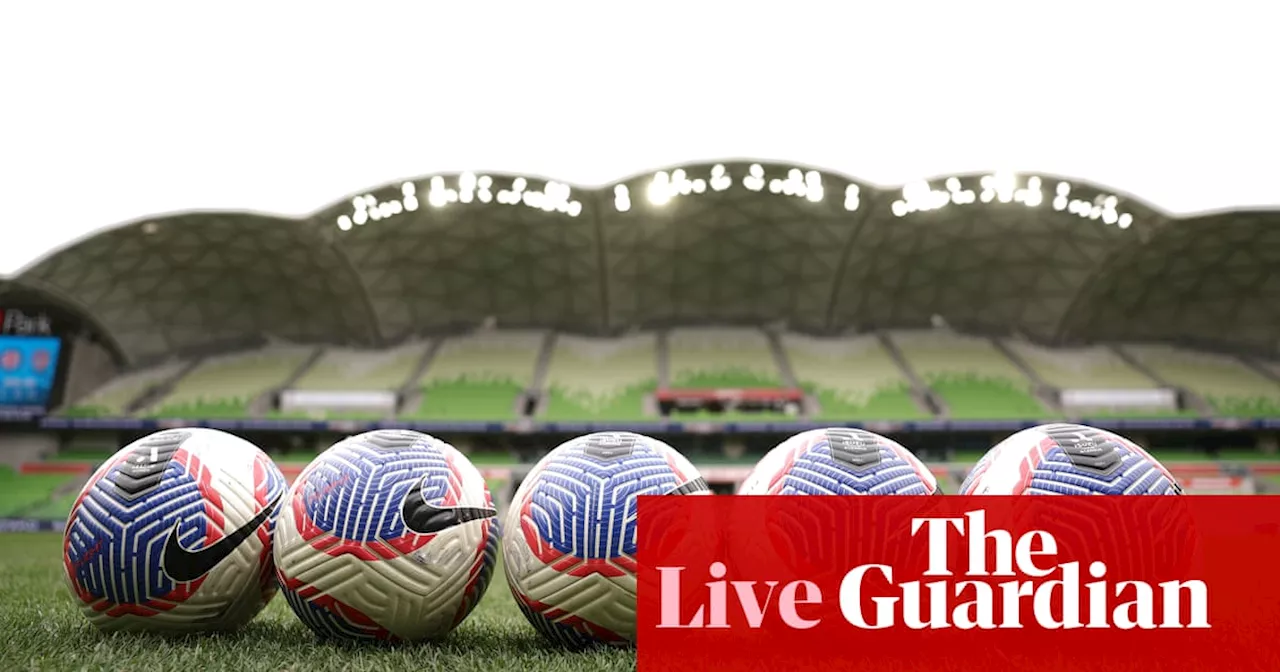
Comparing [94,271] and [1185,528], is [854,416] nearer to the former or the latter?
[1185,528]

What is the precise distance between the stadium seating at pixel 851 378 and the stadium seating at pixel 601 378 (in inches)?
270

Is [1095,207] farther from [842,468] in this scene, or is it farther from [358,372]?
[842,468]

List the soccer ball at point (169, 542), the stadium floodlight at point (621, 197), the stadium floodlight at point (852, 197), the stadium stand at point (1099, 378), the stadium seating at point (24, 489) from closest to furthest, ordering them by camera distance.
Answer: the soccer ball at point (169, 542) < the stadium seating at point (24, 489) < the stadium floodlight at point (852, 197) < the stadium floodlight at point (621, 197) < the stadium stand at point (1099, 378)

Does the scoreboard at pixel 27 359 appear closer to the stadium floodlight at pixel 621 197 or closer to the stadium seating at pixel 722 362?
the stadium floodlight at pixel 621 197

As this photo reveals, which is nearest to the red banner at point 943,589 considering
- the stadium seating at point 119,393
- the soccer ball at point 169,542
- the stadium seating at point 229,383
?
the soccer ball at point 169,542

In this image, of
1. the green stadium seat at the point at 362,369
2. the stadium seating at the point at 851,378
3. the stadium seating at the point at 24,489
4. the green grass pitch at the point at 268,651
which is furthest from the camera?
the green stadium seat at the point at 362,369

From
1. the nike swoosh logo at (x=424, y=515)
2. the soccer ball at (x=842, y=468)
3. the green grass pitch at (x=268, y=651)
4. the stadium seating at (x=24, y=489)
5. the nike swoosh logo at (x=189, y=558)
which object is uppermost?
the soccer ball at (x=842, y=468)

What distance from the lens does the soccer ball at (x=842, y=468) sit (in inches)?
230

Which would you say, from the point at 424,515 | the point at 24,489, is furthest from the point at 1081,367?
the point at 24,489

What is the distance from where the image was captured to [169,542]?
6.03 metres

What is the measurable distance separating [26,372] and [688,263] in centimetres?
2835

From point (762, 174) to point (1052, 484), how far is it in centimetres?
2819

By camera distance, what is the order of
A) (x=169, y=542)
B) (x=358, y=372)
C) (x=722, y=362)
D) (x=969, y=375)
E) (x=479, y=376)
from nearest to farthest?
1. (x=169, y=542)
2. (x=969, y=375)
3. (x=479, y=376)
4. (x=358, y=372)
5. (x=722, y=362)

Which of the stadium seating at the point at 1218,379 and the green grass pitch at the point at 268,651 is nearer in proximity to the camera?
the green grass pitch at the point at 268,651
